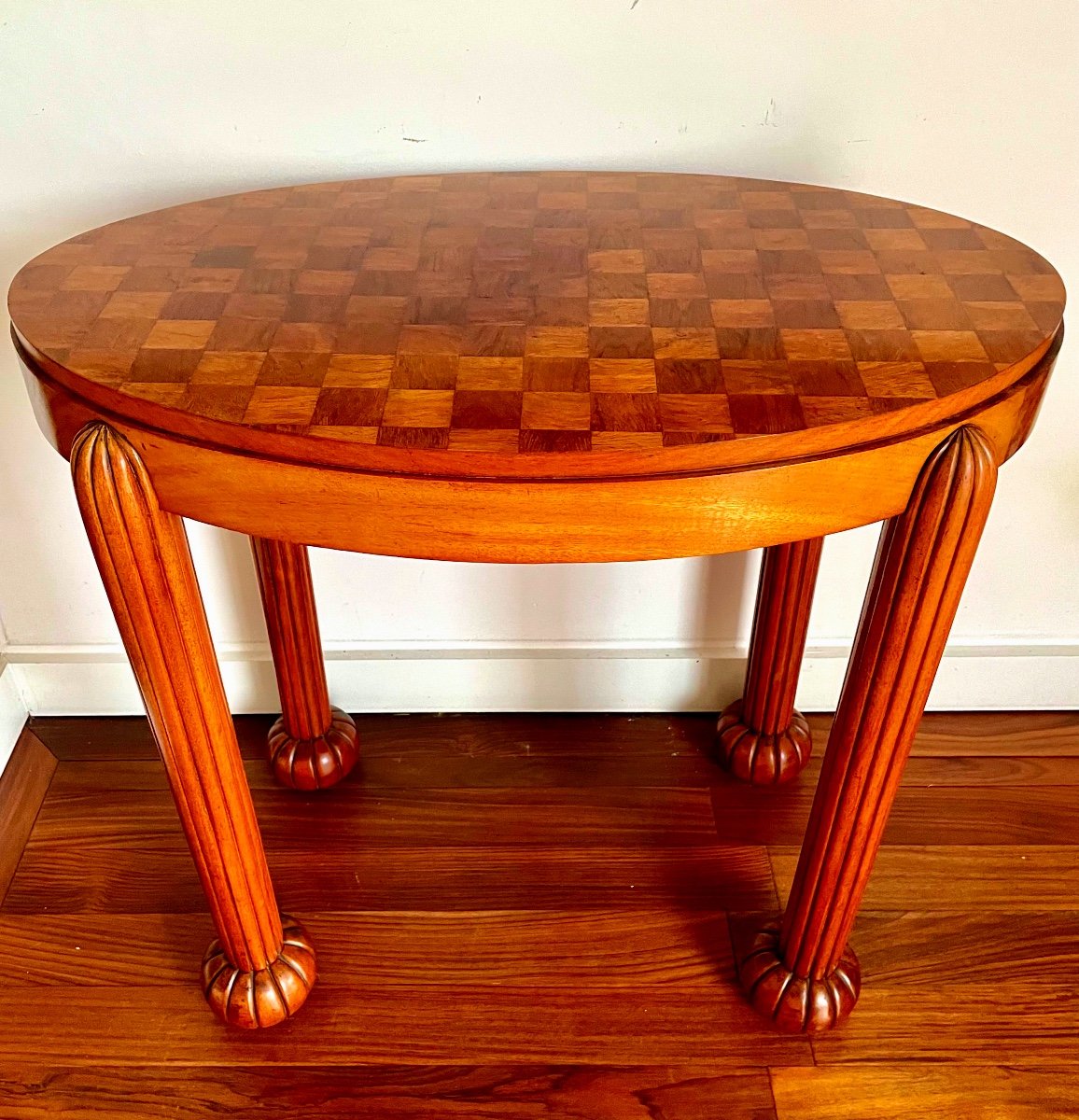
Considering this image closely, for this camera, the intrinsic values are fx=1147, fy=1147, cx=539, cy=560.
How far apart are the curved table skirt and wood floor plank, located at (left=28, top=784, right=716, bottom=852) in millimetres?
648

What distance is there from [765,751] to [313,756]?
54cm

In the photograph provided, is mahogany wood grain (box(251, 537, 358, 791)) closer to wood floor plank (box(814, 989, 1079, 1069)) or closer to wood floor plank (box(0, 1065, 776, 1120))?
wood floor plank (box(0, 1065, 776, 1120))

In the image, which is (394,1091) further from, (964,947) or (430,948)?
(964,947)

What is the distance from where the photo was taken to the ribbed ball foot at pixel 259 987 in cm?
109

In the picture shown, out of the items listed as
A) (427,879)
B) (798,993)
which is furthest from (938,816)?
(427,879)

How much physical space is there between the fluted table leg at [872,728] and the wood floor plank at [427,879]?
0.40 feet

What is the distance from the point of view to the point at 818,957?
108 centimetres

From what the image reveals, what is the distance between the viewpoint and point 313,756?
4.46 ft

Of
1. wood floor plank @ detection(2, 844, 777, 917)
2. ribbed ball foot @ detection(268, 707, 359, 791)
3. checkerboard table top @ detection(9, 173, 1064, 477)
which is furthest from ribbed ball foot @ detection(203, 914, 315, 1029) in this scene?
checkerboard table top @ detection(9, 173, 1064, 477)

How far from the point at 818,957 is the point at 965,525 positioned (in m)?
0.50

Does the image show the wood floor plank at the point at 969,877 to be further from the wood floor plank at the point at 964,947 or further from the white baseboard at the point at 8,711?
the white baseboard at the point at 8,711

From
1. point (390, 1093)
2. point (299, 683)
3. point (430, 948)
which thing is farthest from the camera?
point (299, 683)

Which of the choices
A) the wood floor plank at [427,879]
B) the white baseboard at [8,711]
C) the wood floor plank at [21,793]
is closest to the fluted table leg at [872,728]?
the wood floor plank at [427,879]

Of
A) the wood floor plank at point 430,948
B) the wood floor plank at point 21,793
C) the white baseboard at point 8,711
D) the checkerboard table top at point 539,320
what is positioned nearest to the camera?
the checkerboard table top at point 539,320
